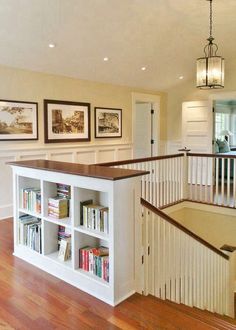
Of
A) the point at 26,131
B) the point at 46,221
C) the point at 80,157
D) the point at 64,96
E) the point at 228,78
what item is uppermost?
the point at 228,78

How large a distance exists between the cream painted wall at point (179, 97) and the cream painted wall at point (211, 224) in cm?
252

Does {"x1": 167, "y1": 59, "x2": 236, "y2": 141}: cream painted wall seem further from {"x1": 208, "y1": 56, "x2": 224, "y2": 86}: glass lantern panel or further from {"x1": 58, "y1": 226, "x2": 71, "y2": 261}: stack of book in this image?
{"x1": 58, "y1": 226, "x2": 71, "y2": 261}: stack of book

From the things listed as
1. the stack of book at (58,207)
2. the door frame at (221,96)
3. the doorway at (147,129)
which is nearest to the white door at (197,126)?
the door frame at (221,96)

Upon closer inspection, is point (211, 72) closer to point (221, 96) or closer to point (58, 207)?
point (58, 207)

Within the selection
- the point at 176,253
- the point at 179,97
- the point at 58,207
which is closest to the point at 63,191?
the point at 58,207

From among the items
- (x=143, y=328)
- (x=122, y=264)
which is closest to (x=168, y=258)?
(x=122, y=264)

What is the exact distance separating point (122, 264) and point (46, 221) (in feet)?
3.18

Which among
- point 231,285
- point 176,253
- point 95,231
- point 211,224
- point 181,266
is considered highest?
point 95,231

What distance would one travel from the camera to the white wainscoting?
4820 mm

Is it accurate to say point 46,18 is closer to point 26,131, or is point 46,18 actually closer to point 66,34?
point 66,34

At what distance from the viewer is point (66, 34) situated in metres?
4.39

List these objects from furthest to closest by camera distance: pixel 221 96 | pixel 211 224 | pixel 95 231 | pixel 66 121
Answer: pixel 221 96
pixel 211 224
pixel 66 121
pixel 95 231

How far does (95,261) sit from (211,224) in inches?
147

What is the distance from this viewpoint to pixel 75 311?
238 centimetres
